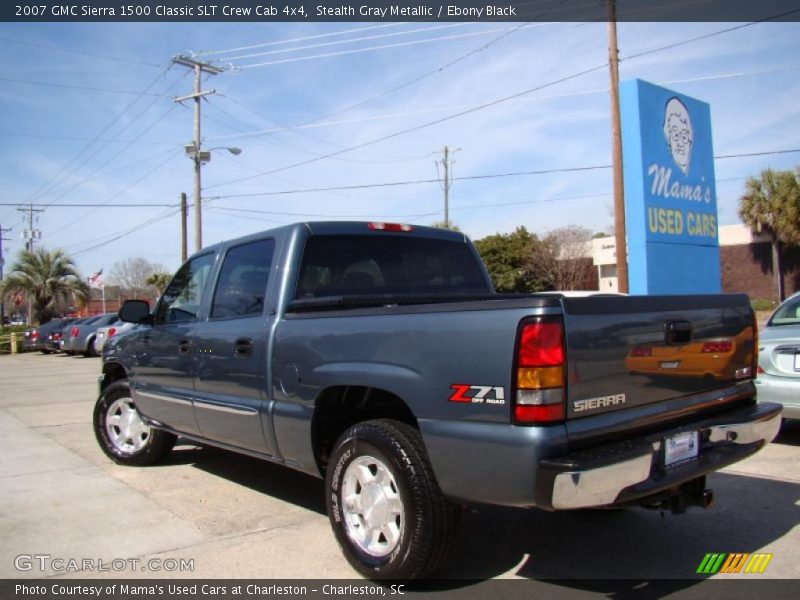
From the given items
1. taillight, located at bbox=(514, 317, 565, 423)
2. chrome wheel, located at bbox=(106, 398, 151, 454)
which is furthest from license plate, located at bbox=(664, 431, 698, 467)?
chrome wheel, located at bbox=(106, 398, 151, 454)

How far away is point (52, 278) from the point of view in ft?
123

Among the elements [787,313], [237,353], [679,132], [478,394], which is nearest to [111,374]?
[237,353]

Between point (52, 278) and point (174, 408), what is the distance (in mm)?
36681

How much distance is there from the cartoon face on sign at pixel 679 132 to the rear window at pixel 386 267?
1230cm

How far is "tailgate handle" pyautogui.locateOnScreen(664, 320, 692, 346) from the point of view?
133 inches

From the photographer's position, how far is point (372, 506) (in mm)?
3484

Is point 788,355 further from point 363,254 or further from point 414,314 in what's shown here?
point 414,314

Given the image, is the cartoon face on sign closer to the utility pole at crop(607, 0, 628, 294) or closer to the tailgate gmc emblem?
the utility pole at crop(607, 0, 628, 294)

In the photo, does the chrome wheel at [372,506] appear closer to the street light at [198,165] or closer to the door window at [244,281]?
the door window at [244,281]

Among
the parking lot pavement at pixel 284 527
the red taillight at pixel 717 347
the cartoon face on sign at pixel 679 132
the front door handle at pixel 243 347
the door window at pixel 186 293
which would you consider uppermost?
the cartoon face on sign at pixel 679 132

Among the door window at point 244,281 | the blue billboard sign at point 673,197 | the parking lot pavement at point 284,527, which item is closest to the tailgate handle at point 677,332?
the parking lot pavement at point 284,527

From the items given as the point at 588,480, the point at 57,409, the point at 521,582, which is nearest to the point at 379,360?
the point at 588,480

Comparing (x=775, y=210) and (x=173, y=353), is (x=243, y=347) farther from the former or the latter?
(x=775, y=210)

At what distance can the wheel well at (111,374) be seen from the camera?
6.56m
